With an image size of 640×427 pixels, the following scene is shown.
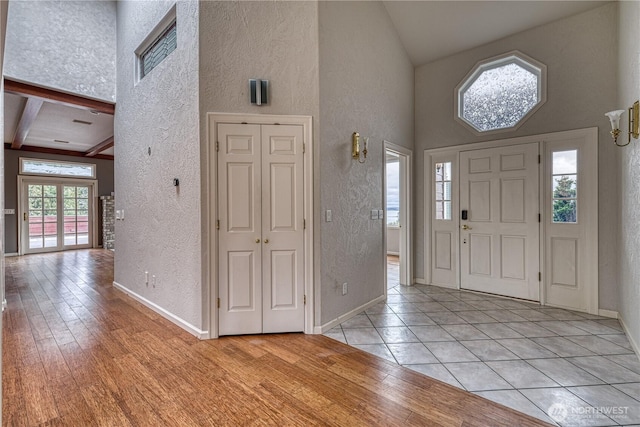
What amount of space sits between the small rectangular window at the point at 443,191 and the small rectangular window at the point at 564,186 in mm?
1199

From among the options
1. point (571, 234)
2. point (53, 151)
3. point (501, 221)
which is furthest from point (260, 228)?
point (53, 151)

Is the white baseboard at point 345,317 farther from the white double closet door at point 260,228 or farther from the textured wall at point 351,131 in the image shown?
the white double closet door at point 260,228

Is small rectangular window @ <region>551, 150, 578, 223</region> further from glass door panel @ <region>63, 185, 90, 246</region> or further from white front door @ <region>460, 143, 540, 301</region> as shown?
glass door panel @ <region>63, 185, 90, 246</region>

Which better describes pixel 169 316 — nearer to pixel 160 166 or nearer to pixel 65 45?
pixel 160 166

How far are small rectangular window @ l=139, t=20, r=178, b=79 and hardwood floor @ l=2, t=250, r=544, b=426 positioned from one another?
307 cm

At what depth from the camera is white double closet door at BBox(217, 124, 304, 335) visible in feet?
9.14

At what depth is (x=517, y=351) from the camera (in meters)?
2.49

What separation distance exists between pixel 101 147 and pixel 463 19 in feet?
27.4

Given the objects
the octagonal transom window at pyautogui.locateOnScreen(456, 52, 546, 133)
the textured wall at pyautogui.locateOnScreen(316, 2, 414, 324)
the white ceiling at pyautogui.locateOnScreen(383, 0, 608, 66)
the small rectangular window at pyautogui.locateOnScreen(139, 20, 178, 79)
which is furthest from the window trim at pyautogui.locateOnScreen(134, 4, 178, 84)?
the octagonal transom window at pyautogui.locateOnScreen(456, 52, 546, 133)

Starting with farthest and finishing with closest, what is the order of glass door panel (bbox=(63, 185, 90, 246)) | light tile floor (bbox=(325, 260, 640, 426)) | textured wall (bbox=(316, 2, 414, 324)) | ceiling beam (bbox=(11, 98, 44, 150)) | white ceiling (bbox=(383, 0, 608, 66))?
glass door panel (bbox=(63, 185, 90, 246)) → ceiling beam (bbox=(11, 98, 44, 150)) → white ceiling (bbox=(383, 0, 608, 66)) → textured wall (bbox=(316, 2, 414, 324)) → light tile floor (bbox=(325, 260, 640, 426))

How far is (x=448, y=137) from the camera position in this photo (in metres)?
4.28

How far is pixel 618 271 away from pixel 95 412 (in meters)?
4.75

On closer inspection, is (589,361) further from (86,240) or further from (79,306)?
(86,240)

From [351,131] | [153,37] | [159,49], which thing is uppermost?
[153,37]
